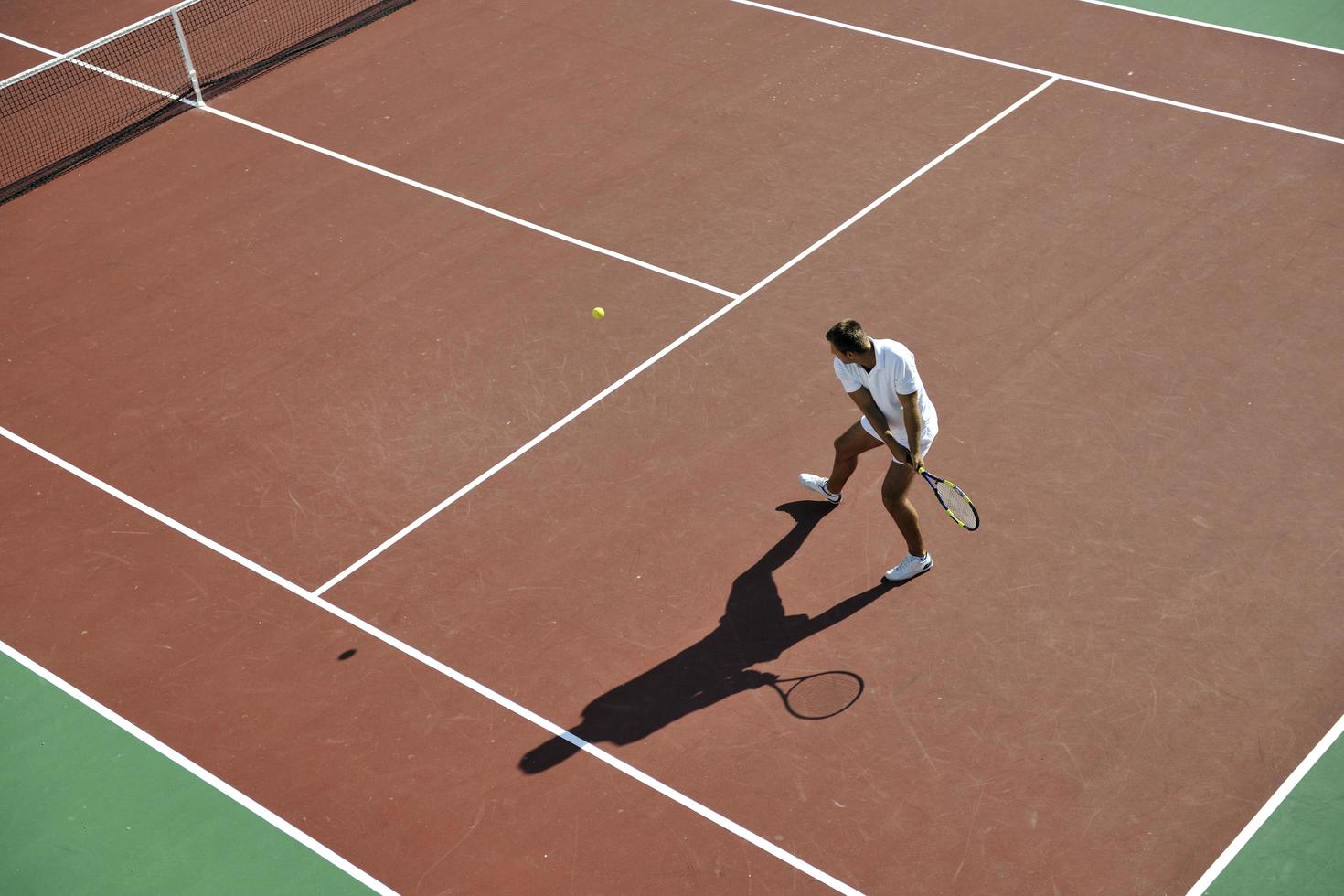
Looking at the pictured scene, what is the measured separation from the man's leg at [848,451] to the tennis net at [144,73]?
371 inches

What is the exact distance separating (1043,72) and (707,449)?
23.0 ft

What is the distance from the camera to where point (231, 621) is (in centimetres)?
988

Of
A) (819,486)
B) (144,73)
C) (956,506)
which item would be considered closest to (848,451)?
(819,486)

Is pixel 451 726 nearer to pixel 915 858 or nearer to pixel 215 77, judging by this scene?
pixel 915 858

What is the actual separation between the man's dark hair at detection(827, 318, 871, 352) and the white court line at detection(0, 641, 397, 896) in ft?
13.5

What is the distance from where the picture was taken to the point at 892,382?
9133 mm

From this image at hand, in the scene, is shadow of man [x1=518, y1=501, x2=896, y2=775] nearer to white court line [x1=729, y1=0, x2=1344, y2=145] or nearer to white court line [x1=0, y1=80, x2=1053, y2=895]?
white court line [x1=0, y1=80, x2=1053, y2=895]

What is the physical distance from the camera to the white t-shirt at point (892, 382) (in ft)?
29.7

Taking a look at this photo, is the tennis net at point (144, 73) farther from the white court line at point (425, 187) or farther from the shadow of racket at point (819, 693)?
the shadow of racket at point (819, 693)

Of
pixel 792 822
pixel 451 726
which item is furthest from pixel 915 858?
pixel 451 726

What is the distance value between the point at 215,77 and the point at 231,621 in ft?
29.4

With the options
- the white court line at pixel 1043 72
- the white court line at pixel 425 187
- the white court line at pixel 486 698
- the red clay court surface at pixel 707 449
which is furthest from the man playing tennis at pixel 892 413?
the white court line at pixel 1043 72

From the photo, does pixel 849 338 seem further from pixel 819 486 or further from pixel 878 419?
pixel 819 486

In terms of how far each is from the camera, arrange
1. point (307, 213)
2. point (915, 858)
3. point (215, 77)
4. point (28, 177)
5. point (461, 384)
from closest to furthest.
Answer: point (915, 858), point (461, 384), point (307, 213), point (28, 177), point (215, 77)
